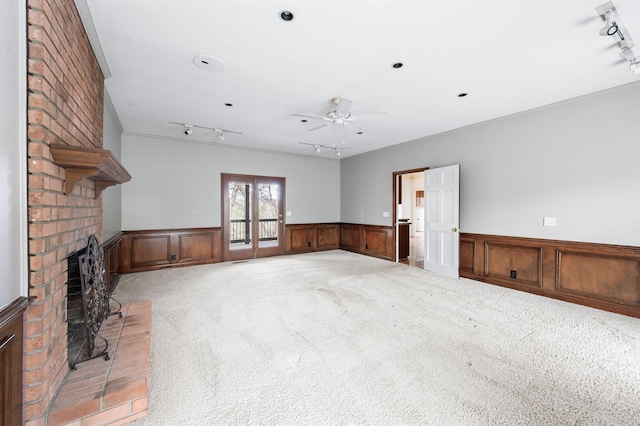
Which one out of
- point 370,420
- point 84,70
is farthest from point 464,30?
point 84,70

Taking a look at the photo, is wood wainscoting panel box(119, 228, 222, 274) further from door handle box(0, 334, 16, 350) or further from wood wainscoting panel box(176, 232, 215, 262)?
door handle box(0, 334, 16, 350)

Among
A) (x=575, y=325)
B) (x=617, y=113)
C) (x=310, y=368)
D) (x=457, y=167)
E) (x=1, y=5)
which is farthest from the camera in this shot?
(x=457, y=167)

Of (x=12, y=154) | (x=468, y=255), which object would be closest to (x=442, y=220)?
(x=468, y=255)

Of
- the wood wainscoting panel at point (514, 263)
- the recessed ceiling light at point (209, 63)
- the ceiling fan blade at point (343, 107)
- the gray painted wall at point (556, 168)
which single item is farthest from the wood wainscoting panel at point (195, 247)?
the wood wainscoting panel at point (514, 263)

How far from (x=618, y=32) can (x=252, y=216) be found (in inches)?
249

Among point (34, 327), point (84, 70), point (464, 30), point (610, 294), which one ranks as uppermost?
point (464, 30)

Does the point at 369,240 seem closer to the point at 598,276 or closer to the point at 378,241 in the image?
the point at 378,241

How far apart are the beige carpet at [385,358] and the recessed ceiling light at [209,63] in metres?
2.78

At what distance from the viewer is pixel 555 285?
Result: 389cm

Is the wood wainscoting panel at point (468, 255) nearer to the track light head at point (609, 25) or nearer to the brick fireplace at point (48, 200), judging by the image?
the track light head at point (609, 25)

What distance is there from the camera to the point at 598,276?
352cm

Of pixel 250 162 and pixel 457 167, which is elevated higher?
pixel 250 162

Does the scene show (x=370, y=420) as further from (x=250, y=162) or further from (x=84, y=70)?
(x=250, y=162)

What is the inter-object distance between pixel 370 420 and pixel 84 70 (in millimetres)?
3400
